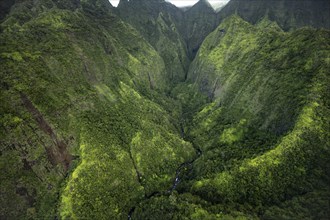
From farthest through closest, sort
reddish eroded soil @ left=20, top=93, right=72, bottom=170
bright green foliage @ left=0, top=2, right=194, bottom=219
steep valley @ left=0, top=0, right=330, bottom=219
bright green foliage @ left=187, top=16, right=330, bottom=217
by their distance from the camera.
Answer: reddish eroded soil @ left=20, top=93, right=72, bottom=170 → bright green foliage @ left=187, top=16, right=330, bottom=217 → bright green foliage @ left=0, top=2, right=194, bottom=219 → steep valley @ left=0, top=0, right=330, bottom=219


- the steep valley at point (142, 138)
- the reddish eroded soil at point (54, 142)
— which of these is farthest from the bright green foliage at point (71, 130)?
the steep valley at point (142, 138)

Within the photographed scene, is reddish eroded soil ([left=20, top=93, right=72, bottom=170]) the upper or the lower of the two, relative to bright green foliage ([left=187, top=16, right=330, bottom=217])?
upper

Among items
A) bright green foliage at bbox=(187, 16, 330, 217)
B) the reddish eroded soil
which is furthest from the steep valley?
bright green foliage at bbox=(187, 16, 330, 217)

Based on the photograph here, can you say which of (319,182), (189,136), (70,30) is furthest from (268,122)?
(70,30)

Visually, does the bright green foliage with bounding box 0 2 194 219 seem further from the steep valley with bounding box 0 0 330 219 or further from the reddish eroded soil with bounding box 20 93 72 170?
the steep valley with bounding box 0 0 330 219

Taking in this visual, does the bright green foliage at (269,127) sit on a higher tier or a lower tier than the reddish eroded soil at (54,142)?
lower

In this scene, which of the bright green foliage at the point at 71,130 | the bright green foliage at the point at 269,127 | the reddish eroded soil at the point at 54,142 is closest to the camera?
the bright green foliage at the point at 71,130

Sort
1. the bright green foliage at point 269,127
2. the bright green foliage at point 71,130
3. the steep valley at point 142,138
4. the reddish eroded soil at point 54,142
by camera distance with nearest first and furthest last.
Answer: the steep valley at point 142,138, the bright green foliage at point 71,130, the bright green foliage at point 269,127, the reddish eroded soil at point 54,142

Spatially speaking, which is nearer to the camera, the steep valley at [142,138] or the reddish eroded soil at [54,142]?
the steep valley at [142,138]

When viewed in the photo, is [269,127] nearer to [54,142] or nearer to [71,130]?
[71,130]

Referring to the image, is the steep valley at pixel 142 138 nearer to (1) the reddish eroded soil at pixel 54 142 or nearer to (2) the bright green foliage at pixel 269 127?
(1) the reddish eroded soil at pixel 54 142
